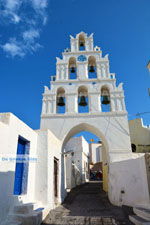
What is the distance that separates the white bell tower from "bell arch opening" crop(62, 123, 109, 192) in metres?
0.34

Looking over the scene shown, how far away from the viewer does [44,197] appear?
275 inches

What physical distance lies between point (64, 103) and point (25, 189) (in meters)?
6.65

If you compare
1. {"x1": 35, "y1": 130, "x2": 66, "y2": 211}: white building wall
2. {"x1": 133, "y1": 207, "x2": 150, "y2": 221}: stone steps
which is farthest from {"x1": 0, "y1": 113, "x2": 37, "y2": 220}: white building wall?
{"x1": 133, "y1": 207, "x2": 150, "y2": 221}: stone steps

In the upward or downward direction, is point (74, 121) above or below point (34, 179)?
above

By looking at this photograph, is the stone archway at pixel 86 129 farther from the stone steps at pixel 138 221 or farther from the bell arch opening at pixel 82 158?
the stone steps at pixel 138 221

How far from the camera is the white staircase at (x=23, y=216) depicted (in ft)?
16.7

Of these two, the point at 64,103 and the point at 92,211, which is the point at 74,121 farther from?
the point at 92,211

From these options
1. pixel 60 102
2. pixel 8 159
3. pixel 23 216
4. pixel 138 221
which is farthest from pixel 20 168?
pixel 60 102

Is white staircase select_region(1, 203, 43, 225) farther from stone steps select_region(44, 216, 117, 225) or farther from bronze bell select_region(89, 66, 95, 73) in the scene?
bronze bell select_region(89, 66, 95, 73)

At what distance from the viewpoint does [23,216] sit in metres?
5.23

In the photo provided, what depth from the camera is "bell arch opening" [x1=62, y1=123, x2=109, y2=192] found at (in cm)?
1131

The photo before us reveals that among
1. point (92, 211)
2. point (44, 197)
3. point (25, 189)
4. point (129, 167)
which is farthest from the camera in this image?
point (129, 167)

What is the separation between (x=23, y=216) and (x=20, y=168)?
1696 mm

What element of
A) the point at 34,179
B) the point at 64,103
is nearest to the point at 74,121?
the point at 64,103
